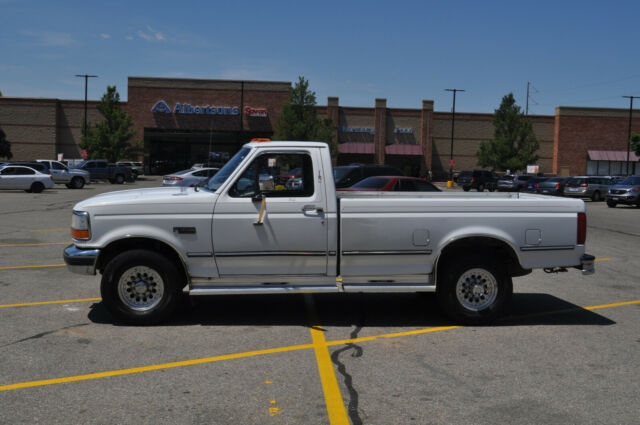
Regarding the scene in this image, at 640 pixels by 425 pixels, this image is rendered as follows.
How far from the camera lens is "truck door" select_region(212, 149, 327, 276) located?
6.32 m

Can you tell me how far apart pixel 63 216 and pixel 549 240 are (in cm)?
1646

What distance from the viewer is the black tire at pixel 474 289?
21.4 feet

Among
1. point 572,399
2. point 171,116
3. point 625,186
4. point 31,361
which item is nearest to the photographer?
point 572,399

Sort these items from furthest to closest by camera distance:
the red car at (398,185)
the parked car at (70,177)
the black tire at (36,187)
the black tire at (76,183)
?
the black tire at (76,183) < the parked car at (70,177) < the black tire at (36,187) < the red car at (398,185)

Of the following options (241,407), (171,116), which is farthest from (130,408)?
(171,116)

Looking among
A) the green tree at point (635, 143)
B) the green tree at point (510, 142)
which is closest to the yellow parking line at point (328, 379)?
the green tree at point (510, 142)

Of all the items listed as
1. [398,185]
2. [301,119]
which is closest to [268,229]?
[398,185]

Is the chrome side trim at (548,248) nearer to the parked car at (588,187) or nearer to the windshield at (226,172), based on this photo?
the windshield at (226,172)

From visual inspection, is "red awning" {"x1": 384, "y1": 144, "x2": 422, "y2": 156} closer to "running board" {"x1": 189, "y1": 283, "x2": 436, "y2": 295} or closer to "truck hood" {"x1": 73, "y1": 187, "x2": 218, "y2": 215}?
"running board" {"x1": 189, "y1": 283, "x2": 436, "y2": 295}

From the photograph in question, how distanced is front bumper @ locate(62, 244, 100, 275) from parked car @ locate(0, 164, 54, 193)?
1132 inches

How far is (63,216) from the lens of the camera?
62.4 feet

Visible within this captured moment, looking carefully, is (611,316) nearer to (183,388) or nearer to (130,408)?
(183,388)

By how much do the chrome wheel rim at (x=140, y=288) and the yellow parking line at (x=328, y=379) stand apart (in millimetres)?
1726

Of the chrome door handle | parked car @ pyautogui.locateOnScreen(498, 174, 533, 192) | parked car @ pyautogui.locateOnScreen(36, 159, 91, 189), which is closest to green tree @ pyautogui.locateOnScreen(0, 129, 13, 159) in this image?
parked car @ pyautogui.locateOnScreen(36, 159, 91, 189)
